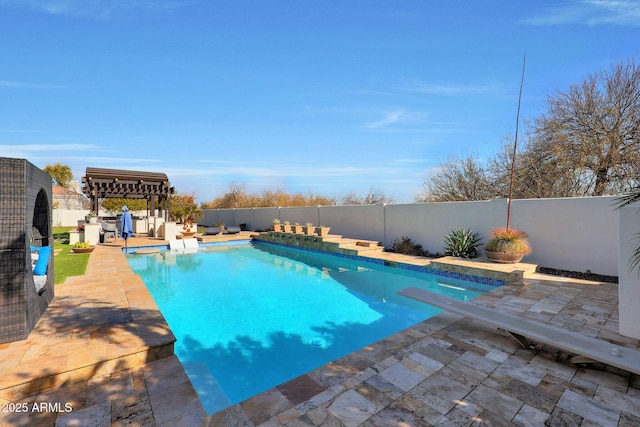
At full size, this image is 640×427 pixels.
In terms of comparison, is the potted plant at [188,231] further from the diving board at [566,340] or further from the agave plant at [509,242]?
the diving board at [566,340]

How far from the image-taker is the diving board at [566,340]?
2617 millimetres

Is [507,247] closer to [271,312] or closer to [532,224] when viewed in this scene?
[532,224]

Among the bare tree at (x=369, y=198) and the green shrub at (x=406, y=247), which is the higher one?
the bare tree at (x=369, y=198)

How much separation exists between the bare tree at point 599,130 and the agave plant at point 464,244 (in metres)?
5.64

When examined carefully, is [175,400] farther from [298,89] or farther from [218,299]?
[298,89]

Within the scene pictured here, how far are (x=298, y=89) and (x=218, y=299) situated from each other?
8.55 meters

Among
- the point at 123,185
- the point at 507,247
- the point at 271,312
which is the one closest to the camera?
the point at 271,312

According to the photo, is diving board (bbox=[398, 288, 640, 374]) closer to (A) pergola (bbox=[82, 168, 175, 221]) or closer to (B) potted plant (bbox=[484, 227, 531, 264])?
(B) potted plant (bbox=[484, 227, 531, 264])

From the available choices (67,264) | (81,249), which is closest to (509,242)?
(67,264)

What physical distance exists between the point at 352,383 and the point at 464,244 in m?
7.39

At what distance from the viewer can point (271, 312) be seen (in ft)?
19.1

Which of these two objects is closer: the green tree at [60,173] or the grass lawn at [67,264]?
the grass lawn at [67,264]

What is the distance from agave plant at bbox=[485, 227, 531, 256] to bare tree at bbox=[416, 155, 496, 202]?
23.0 ft

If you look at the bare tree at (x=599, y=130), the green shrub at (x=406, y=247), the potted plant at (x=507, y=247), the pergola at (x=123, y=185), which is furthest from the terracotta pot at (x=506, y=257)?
the pergola at (x=123, y=185)
